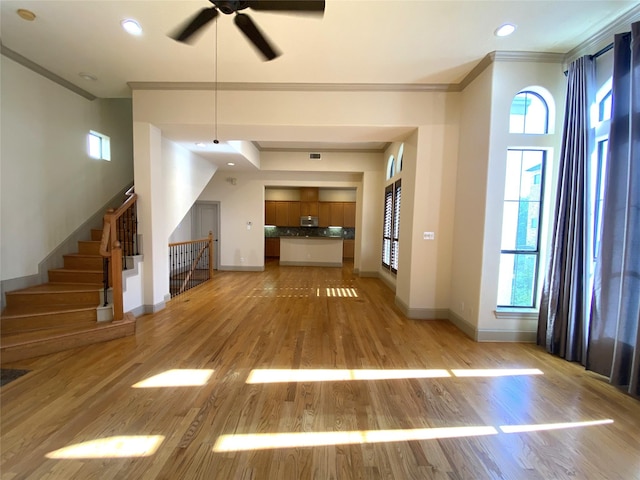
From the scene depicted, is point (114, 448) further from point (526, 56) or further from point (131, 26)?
point (526, 56)

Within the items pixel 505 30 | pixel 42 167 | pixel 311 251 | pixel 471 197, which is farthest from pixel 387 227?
pixel 42 167

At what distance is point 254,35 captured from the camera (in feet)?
6.67

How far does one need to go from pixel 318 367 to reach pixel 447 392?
3.87 ft

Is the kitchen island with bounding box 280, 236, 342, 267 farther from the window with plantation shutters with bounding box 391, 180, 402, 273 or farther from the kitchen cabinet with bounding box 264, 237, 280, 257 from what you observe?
the window with plantation shutters with bounding box 391, 180, 402, 273

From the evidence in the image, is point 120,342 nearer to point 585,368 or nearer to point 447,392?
point 447,392

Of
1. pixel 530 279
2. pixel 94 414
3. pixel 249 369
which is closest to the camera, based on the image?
pixel 94 414

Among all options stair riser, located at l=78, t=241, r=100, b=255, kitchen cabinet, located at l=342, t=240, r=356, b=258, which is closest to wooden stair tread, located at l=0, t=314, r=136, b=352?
stair riser, located at l=78, t=241, r=100, b=255

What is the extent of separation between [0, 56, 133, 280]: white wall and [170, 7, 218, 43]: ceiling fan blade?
9.59 ft

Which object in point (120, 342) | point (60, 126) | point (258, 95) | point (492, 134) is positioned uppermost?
point (258, 95)

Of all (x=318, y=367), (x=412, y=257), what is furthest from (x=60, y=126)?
(x=412, y=257)

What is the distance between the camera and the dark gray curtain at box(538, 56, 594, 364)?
2.66m

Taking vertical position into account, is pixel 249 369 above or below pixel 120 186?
below

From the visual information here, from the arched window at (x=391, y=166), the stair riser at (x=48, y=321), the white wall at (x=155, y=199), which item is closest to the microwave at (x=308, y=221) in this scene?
the arched window at (x=391, y=166)

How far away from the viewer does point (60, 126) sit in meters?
3.82
